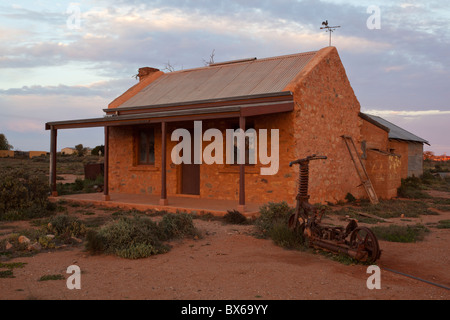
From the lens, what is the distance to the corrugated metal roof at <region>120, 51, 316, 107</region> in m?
12.6

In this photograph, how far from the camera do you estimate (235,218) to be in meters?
9.45

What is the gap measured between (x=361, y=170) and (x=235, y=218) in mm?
7270

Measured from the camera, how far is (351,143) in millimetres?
14367

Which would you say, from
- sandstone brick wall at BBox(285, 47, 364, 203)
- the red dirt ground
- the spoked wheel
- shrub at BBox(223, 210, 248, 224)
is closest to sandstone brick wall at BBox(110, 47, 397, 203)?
sandstone brick wall at BBox(285, 47, 364, 203)

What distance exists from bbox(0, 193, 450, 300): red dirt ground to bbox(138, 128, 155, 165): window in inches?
302

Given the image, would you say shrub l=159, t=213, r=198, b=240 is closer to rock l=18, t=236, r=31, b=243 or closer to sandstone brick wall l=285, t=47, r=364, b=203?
rock l=18, t=236, r=31, b=243

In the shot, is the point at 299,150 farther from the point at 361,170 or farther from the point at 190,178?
the point at 361,170

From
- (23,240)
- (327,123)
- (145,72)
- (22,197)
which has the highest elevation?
(145,72)

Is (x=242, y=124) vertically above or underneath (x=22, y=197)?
above

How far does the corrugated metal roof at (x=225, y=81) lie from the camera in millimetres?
12623

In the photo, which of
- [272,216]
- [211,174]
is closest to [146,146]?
[211,174]

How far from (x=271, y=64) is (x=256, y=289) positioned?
10675mm
